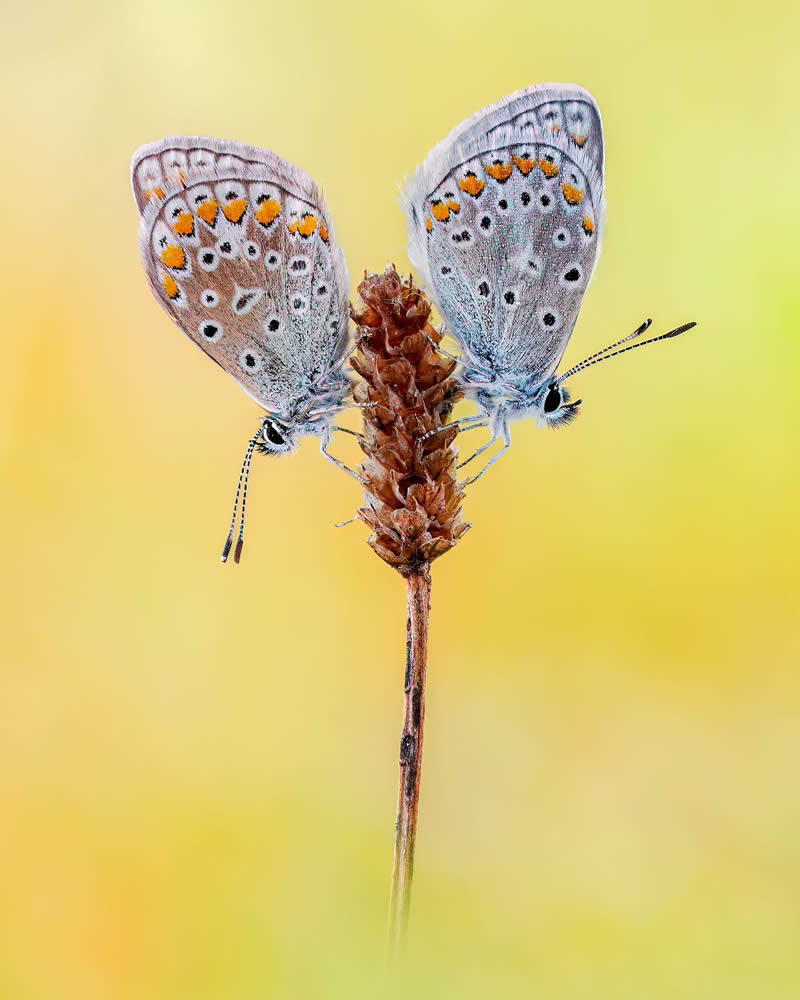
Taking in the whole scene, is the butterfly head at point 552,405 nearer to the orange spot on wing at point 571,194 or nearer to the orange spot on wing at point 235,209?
the orange spot on wing at point 571,194

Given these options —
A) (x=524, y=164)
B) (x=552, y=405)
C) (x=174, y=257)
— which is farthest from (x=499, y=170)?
(x=174, y=257)

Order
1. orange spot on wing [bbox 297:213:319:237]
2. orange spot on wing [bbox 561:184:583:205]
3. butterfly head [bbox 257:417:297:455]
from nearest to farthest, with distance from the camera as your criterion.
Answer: orange spot on wing [bbox 561:184:583:205]
orange spot on wing [bbox 297:213:319:237]
butterfly head [bbox 257:417:297:455]

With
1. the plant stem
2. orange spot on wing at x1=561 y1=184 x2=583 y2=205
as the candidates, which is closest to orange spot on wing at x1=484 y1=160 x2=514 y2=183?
orange spot on wing at x1=561 y1=184 x2=583 y2=205

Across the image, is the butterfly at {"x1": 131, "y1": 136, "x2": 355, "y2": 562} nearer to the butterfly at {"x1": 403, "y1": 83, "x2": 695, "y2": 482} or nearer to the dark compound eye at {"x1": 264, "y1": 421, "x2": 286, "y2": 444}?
the dark compound eye at {"x1": 264, "y1": 421, "x2": 286, "y2": 444}

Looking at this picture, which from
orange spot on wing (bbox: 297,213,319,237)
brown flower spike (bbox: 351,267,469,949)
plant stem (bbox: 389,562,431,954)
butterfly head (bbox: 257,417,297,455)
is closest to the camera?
plant stem (bbox: 389,562,431,954)

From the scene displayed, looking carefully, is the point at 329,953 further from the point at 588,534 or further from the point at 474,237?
the point at 588,534

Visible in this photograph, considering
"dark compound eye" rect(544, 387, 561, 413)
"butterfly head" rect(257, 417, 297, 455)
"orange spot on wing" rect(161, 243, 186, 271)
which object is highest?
"orange spot on wing" rect(161, 243, 186, 271)
